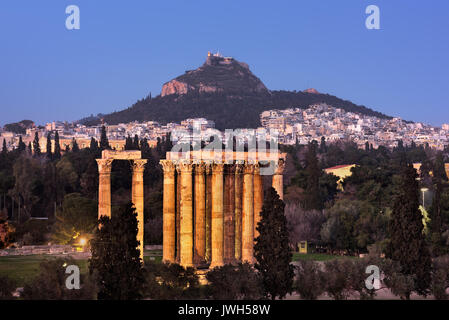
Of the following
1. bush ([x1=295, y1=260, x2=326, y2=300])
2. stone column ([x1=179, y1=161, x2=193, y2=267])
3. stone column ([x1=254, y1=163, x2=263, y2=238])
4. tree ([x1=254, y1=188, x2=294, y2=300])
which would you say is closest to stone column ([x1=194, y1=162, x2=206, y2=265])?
stone column ([x1=179, y1=161, x2=193, y2=267])

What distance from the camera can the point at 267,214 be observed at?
36219 mm

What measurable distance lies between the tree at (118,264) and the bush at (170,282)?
2.90 feet

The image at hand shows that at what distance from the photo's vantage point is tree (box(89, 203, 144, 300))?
32188 millimetres

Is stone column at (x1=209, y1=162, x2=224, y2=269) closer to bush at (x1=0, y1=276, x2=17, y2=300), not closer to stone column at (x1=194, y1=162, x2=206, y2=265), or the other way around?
stone column at (x1=194, y1=162, x2=206, y2=265)

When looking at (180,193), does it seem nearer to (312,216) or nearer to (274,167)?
(274,167)

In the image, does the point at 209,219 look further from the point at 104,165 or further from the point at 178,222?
the point at 104,165

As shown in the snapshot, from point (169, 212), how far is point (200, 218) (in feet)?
6.12

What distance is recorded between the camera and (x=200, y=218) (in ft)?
130

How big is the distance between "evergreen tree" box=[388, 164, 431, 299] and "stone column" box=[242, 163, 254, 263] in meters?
7.49

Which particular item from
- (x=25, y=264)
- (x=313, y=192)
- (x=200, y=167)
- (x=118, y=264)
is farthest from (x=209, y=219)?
(x=313, y=192)
